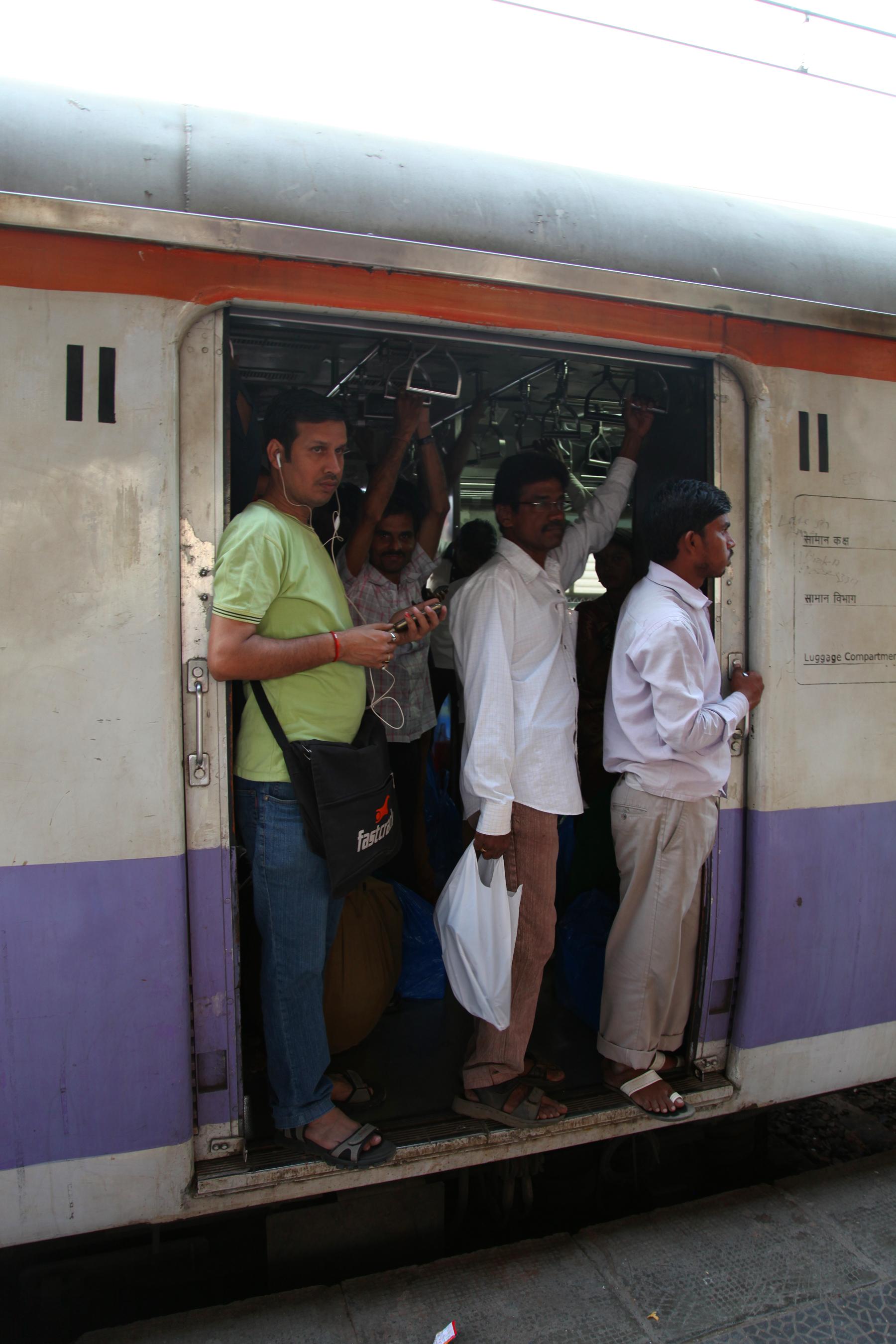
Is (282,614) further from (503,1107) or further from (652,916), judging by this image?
(503,1107)

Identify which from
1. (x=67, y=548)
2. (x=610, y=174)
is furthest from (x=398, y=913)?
(x=610, y=174)

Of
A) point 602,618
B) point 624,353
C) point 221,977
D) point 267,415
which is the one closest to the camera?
point 221,977

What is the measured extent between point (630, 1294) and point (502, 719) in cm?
149

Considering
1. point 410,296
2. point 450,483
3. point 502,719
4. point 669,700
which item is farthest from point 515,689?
point 450,483

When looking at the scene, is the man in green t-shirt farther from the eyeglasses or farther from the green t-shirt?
the eyeglasses

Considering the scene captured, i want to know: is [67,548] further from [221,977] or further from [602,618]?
[602,618]

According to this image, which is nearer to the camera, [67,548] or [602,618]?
[67,548]

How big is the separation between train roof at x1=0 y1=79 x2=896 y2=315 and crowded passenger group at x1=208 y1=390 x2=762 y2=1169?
49 centimetres

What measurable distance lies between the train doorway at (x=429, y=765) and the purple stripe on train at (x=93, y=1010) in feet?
0.26

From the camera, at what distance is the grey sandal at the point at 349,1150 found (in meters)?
2.13

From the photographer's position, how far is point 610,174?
95.9 inches

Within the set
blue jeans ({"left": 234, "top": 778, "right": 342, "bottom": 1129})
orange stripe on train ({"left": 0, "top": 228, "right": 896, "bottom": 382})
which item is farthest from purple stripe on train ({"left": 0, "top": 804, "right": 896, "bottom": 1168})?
orange stripe on train ({"left": 0, "top": 228, "right": 896, "bottom": 382})

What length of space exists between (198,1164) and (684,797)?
1610mm

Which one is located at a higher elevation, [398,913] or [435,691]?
[435,691]
